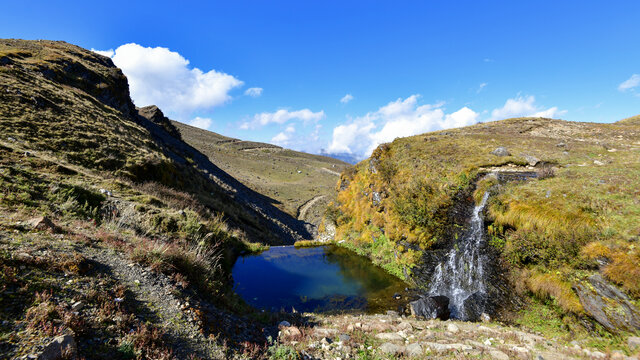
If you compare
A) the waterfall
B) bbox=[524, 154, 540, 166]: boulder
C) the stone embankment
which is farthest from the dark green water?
bbox=[524, 154, 540, 166]: boulder

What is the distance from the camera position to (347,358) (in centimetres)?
714

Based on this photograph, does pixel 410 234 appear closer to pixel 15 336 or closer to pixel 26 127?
pixel 15 336

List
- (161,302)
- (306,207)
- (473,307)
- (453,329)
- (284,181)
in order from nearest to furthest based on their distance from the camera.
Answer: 1. (161,302)
2. (453,329)
3. (473,307)
4. (306,207)
5. (284,181)

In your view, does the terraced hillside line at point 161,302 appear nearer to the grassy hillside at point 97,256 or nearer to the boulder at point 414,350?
the grassy hillside at point 97,256

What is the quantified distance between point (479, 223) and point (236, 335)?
51.2 feet

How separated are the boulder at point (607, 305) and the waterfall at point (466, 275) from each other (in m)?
4.29

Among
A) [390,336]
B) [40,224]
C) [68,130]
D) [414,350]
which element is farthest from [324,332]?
[68,130]

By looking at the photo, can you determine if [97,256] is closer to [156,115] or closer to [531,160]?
[531,160]

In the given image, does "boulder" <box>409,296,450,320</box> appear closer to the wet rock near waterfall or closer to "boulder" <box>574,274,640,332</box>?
the wet rock near waterfall

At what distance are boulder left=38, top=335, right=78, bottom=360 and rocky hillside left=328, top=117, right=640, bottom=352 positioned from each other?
1506 cm

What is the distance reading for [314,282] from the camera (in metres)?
17.2

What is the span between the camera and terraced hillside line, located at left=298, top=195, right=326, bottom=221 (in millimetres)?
64312

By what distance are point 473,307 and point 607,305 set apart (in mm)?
5226

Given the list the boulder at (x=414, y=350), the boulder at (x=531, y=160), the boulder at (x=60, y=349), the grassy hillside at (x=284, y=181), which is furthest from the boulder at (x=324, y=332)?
the grassy hillside at (x=284, y=181)
